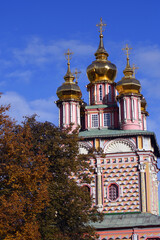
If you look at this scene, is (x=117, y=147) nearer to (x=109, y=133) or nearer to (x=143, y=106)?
(x=109, y=133)

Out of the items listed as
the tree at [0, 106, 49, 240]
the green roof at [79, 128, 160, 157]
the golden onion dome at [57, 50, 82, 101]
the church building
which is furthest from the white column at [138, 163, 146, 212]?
the tree at [0, 106, 49, 240]

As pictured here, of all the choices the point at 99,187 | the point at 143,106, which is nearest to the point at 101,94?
the point at 143,106

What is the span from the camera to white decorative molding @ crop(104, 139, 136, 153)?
100 ft

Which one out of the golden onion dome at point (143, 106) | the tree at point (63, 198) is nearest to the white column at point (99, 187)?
the tree at point (63, 198)

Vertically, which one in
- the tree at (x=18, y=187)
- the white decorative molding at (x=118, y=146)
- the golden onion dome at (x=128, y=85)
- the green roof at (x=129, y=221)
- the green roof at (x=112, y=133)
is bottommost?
the green roof at (x=129, y=221)

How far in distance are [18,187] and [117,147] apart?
12067 mm

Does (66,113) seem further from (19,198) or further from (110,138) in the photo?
(19,198)

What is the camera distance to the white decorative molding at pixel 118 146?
30.6m

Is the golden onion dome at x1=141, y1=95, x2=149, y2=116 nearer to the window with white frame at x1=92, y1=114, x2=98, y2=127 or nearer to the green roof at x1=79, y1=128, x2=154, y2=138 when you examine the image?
the window with white frame at x1=92, y1=114, x2=98, y2=127

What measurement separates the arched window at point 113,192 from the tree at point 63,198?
6793 mm

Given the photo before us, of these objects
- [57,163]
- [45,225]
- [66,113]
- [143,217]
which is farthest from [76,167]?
[66,113]

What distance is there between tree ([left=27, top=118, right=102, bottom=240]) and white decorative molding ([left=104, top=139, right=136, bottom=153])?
24.5 feet

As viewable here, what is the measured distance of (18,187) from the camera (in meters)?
19.6

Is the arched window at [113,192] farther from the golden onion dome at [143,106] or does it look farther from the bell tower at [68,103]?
the golden onion dome at [143,106]
